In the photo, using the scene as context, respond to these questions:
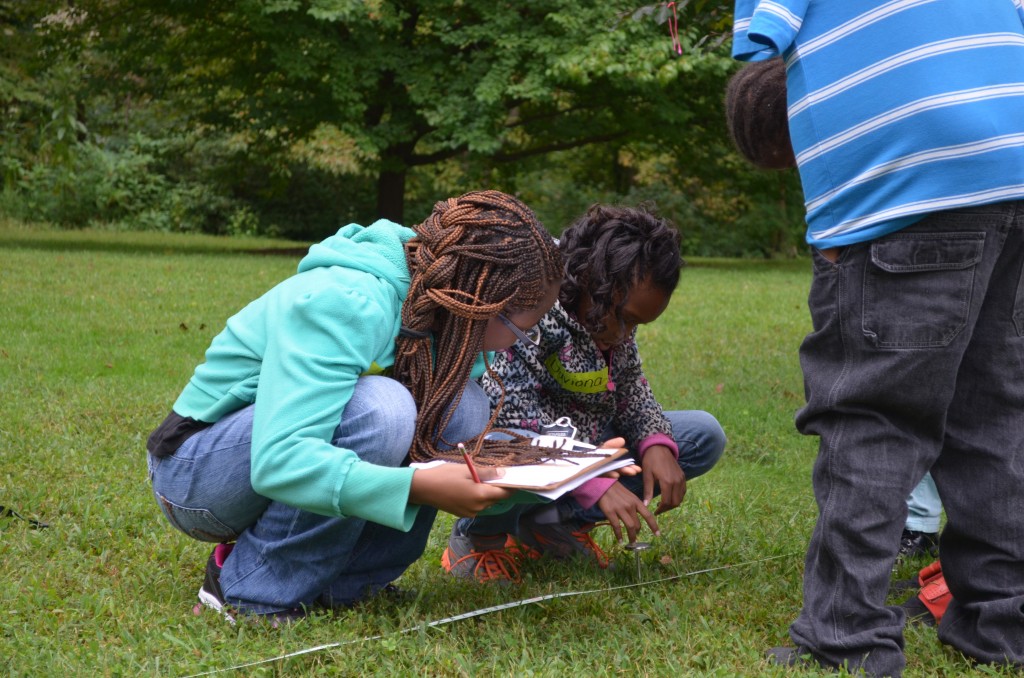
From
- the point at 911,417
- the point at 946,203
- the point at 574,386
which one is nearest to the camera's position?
the point at 946,203

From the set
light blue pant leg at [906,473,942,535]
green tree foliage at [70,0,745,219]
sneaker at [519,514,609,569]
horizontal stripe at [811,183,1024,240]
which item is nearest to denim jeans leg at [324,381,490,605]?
sneaker at [519,514,609,569]

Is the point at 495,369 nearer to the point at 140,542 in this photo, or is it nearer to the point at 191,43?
the point at 140,542

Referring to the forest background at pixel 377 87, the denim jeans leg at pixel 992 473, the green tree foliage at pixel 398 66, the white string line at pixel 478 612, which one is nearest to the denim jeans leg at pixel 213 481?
the white string line at pixel 478 612

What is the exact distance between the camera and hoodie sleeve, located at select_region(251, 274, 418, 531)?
2.33 meters

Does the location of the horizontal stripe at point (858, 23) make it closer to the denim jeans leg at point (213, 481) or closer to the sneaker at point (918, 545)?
the denim jeans leg at point (213, 481)

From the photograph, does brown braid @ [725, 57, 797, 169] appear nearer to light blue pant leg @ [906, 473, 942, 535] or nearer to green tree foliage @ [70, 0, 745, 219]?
light blue pant leg @ [906, 473, 942, 535]

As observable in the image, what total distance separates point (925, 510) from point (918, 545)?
11cm

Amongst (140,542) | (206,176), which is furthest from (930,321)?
(206,176)

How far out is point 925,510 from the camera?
3363 millimetres

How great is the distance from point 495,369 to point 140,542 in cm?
115

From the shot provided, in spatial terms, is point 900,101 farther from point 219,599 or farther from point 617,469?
point 219,599

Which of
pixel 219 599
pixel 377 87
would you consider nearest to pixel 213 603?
pixel 219 599

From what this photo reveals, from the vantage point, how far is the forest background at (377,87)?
45.1ft

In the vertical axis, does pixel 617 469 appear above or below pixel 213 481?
above
